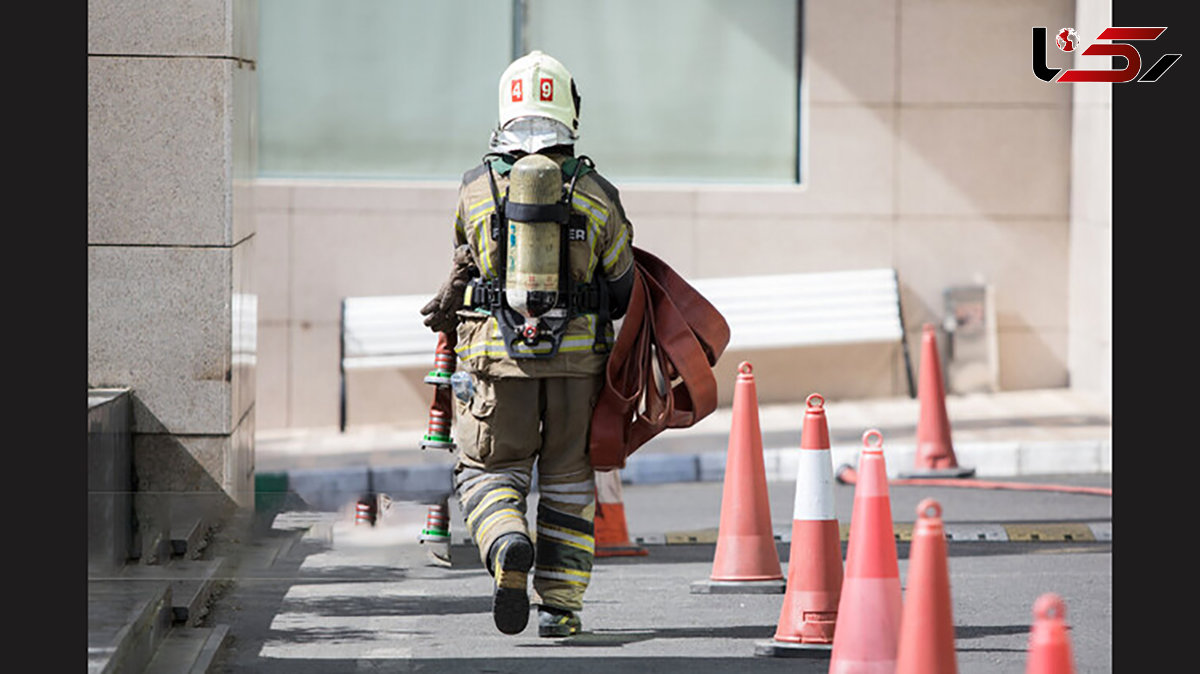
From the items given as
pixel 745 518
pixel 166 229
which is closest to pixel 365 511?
pixel 166 229

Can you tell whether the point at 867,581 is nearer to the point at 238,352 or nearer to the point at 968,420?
the point at 238,352

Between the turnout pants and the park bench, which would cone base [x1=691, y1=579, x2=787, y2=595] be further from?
the park bench

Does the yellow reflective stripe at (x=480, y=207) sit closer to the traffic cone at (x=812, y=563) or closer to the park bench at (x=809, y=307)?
the traffic cone at (x=812, y=563)

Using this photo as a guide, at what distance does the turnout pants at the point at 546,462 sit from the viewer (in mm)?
7188

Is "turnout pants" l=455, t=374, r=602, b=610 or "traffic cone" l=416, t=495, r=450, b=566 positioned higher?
"turnout pants" l=455, t=374, r=602, b=610

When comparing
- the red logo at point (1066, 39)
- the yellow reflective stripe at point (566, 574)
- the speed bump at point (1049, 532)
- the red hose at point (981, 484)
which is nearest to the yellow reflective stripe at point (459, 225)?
the yellow reflective stripe at point (566, 574)

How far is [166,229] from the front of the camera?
27.7 ft

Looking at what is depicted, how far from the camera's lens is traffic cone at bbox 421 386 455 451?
25.2 ft

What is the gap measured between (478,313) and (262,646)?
1.38 meters

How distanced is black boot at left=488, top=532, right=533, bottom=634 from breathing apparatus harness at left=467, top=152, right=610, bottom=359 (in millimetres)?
674

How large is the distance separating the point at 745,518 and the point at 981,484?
3.92 metres

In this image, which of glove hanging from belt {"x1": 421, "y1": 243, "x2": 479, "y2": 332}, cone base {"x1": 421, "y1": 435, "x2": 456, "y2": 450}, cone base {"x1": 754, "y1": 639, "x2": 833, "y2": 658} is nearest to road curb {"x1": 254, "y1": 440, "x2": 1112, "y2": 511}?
cone base {"x1": 421, "y1": 435, "x2": 456, "y2": 450}

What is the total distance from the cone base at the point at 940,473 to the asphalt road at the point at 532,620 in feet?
7.35

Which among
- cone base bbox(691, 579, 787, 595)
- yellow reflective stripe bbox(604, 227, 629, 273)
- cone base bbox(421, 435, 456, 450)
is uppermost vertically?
yellow reflective stripe bbox(604, 227, 629, 273)
